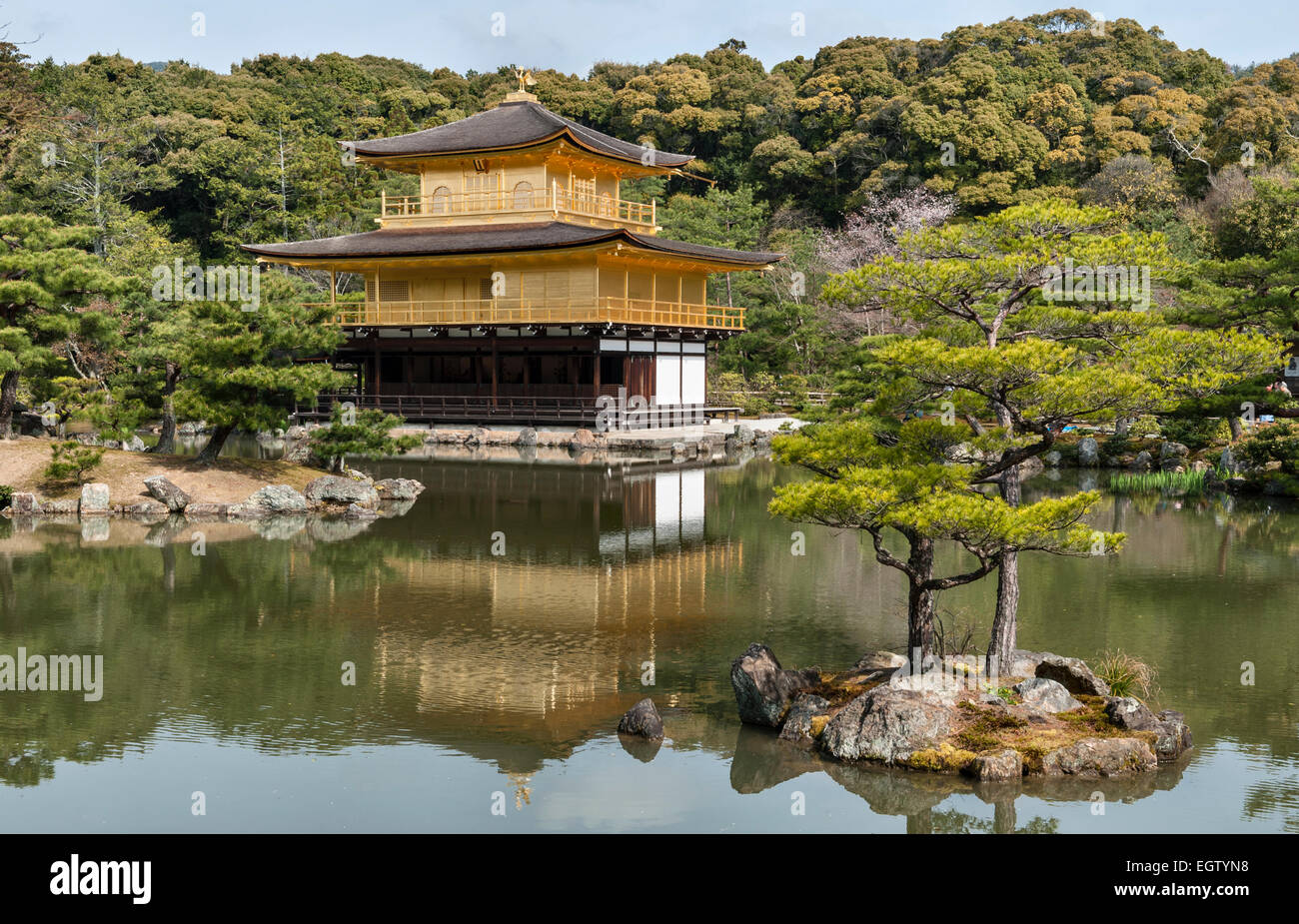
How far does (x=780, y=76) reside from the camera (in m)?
69.5

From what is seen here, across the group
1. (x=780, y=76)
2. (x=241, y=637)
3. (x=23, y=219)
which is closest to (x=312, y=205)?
(x=780, y=76)

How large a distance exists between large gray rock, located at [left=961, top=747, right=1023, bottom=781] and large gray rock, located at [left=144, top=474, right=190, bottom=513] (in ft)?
54.7

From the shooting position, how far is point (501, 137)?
1537 inches

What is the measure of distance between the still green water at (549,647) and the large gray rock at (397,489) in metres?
2.05

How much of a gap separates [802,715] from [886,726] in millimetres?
828

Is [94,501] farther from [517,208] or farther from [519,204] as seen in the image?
[519,204]

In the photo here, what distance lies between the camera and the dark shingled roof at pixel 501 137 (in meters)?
38.2

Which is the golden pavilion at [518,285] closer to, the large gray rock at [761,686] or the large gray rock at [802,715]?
the large gray rock at [761,686]

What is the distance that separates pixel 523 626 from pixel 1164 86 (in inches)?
2265

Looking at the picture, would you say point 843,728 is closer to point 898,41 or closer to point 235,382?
point 235,382

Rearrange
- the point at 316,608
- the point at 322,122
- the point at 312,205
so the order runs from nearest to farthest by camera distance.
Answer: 1. the point at 316,608
2. the point at 312,205
3. the point at 322,122

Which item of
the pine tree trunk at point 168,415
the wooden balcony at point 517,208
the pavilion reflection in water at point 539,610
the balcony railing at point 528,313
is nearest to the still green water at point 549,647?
the pavilion reflection in water at point 539,610

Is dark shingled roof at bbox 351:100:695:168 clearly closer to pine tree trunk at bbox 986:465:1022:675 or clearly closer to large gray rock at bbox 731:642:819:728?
pine tree trunk at bbox 986:465:1022:675

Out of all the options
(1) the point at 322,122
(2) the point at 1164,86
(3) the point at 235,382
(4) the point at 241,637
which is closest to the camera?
(4) the point at 241,637
